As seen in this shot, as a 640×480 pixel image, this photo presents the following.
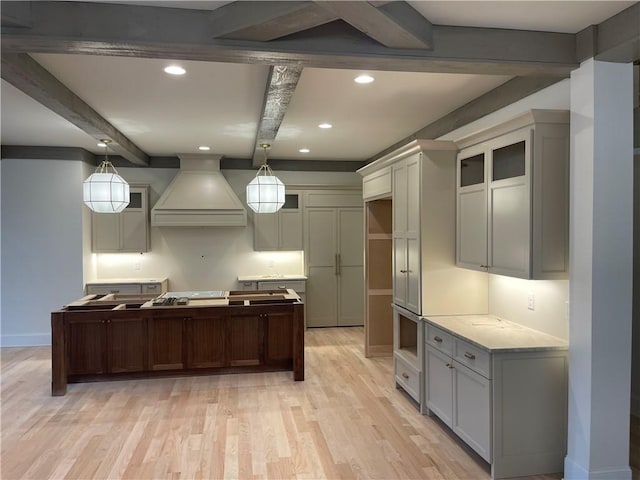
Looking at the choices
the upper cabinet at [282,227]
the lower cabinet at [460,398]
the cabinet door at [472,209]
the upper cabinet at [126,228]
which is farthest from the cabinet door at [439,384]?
the upper cabinet at [126,228]

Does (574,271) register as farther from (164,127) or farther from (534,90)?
(164,127)

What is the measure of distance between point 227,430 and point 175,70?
8.71ft

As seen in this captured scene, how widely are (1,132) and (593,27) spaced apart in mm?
5732

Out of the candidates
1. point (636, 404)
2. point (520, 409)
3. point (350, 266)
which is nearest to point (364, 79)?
point (520, 409)

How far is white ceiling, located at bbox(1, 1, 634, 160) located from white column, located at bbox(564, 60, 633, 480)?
443 millimetres

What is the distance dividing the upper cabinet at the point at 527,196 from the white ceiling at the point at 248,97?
22.5 inches

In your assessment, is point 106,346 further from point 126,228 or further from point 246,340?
point 126,228

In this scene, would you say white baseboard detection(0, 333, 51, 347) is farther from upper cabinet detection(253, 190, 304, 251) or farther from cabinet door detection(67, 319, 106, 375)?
upper cabinet detection(253, 190, 304, 251)

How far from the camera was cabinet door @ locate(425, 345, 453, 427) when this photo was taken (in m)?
3.30

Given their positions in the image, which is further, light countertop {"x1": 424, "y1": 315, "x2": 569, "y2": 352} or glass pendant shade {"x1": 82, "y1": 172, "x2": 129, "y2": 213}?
glass pendant shade {"x1": 82, "y1": 172, "x2": 129, "y2": 213}

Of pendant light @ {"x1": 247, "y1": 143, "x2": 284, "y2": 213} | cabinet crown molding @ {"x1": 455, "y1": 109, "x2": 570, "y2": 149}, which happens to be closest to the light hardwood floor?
pendant light @ {"x1": 247, "y1": 143, "x2": 284, "y2": 213}

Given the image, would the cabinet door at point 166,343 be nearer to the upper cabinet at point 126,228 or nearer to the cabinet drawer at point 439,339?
the upper cabinet at point 126,228

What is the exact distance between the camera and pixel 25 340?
19.7 ft

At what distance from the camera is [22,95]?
3.69 m
